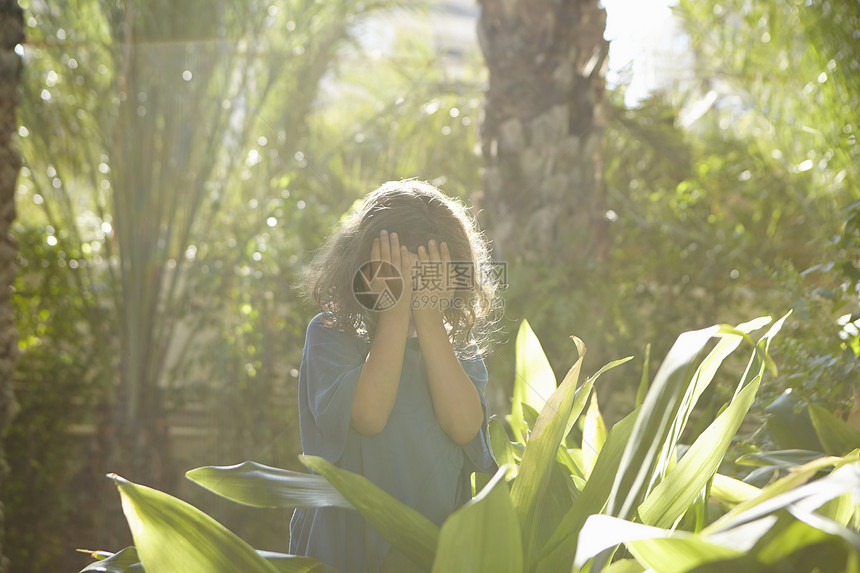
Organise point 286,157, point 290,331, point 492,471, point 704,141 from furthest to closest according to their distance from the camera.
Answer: point 704,141 → point 286,157 → point 290,331 → point 492,471

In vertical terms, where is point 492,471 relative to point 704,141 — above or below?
below

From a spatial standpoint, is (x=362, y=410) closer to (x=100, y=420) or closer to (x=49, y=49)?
(x=100, y=420)

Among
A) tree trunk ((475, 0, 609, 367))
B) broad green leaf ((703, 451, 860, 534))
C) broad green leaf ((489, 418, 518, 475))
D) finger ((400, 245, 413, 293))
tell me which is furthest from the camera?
tree trunk ((475, 0, 609, 367))

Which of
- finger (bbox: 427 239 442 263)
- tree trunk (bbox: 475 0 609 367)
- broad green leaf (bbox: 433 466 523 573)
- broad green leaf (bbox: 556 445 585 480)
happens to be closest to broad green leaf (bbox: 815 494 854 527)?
broad green leaf (bbox: 433 466 523 573)

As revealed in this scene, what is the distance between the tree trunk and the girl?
1.22 m

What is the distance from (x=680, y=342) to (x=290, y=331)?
2.41 meters

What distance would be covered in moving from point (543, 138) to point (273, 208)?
1349 mm

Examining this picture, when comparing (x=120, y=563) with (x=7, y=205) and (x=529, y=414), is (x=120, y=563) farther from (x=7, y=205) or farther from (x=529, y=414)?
(x=7, y=205)

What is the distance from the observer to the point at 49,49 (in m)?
3.02

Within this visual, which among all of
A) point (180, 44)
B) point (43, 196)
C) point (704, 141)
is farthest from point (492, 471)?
point (704, 141)

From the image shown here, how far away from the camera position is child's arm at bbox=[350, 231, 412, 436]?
3.09 ft

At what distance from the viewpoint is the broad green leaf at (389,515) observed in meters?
0.82

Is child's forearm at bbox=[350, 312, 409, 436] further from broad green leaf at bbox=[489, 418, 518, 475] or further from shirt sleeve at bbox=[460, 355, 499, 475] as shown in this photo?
broad green leaf at bbox=[489, 418, 518, 475]

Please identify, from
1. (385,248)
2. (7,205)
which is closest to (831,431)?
(385,248)
